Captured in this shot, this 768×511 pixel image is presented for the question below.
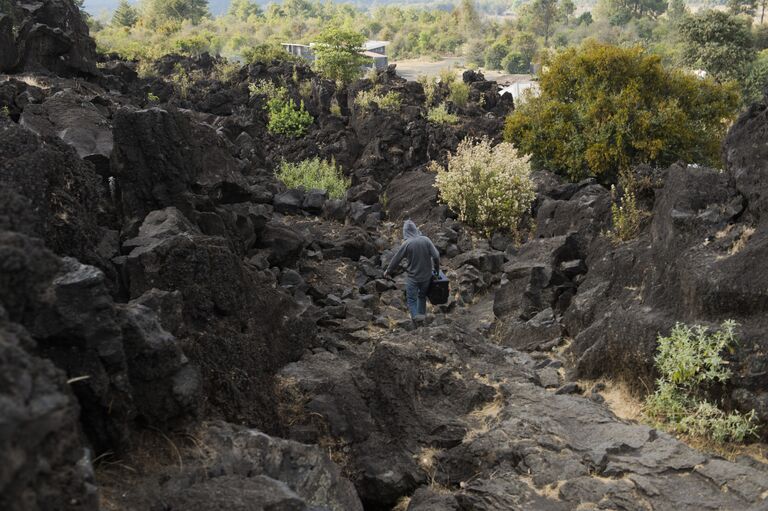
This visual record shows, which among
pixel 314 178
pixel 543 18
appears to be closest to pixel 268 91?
pixel 314 178

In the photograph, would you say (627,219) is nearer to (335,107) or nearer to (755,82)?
(335,107)

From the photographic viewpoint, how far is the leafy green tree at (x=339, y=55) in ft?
90.8

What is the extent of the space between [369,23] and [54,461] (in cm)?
9937

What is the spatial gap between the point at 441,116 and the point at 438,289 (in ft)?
41.7

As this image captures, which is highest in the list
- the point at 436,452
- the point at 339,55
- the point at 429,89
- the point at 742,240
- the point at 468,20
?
the point at 468,20

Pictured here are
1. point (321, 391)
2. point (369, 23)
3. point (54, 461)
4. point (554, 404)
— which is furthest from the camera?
point (369, 23)

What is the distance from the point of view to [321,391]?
6094mm

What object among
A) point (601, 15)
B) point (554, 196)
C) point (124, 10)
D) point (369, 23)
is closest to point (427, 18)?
A: point (369, 23)

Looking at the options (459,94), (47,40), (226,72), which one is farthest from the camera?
(226,72)

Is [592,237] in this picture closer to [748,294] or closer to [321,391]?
[748,294]

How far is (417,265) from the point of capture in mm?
10281

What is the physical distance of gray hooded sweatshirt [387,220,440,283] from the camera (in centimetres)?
1022

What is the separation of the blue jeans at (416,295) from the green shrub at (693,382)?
3.94 m

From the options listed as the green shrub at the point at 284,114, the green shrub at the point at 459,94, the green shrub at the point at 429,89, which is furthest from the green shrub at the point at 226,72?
the green shrub at the point at 459,94
